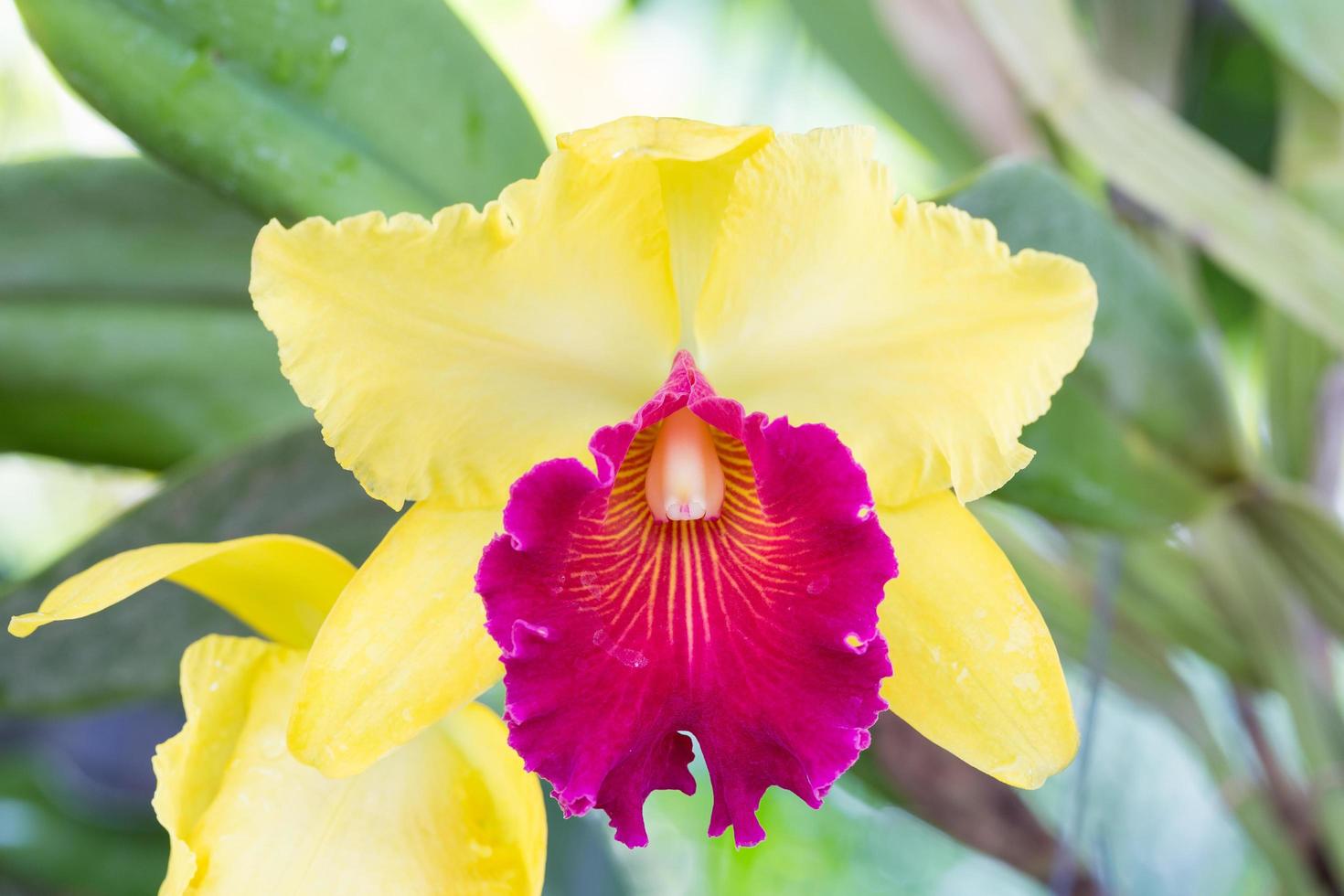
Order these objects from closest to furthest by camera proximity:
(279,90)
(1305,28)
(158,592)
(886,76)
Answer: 1. (279,90)
2. (158,592)
3. (1305,28)
4. (886,76)

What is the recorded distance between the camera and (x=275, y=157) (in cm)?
63

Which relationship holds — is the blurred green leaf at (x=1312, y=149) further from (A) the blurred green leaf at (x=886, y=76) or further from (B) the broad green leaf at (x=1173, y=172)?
(A) the blurred green leaf at (x=886, y=76)

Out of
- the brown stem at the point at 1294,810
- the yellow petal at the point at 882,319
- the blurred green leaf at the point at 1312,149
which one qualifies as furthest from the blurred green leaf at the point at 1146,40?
the yellow petal at the point at 882,319

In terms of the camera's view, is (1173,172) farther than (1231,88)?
No

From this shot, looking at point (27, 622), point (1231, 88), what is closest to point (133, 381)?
point (27, 622)

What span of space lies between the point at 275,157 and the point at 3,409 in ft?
1.34

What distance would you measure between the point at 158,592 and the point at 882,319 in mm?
520

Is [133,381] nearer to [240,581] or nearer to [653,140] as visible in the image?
[240,581]

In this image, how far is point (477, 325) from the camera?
1.73 ft

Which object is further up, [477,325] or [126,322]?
[477,325]

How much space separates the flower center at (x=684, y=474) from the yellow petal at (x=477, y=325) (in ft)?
0.09

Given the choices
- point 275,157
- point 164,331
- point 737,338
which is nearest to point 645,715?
point 737,338

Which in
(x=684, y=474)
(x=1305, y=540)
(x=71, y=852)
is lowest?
(x=71, y=852)

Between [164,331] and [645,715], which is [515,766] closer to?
[645,715]
